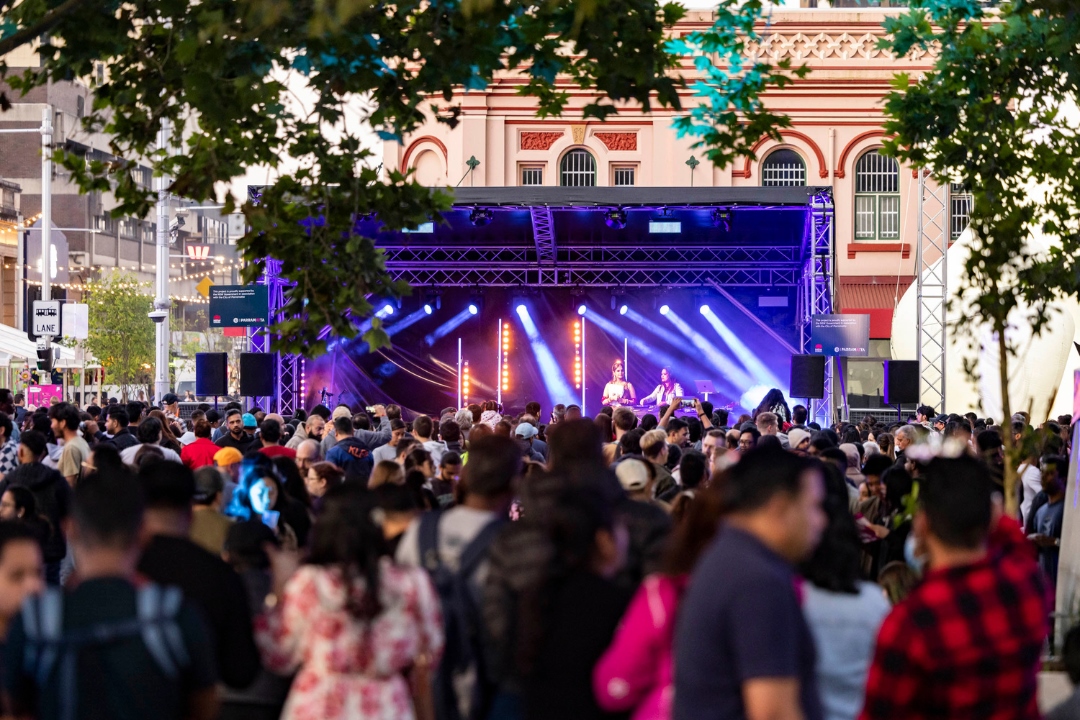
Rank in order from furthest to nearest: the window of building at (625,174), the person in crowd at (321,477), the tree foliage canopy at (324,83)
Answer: the window of building at (625,174) < the person in crowd at (321,477) < the tree foliage canopy at (324,83)

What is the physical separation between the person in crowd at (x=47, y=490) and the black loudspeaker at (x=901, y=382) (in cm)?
1576

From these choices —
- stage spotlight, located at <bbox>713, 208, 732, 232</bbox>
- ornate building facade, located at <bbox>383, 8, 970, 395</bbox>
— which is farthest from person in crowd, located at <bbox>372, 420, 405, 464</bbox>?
ornate building facade, located at <bbox>383, 8, 970, 395</bbox>

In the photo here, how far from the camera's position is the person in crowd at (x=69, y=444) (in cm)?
1016

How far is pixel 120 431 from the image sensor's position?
40.7 ft

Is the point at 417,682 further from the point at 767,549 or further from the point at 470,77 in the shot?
the point at 470,77

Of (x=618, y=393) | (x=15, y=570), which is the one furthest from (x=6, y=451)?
(x=618, y=393)

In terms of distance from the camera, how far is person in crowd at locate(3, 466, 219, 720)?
12.1ft


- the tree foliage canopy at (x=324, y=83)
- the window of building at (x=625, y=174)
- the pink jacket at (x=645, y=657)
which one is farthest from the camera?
the window of building at (x=625, y=174)

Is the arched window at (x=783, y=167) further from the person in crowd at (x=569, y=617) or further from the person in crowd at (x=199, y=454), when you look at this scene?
the person in crowd at (x=569, y=617)

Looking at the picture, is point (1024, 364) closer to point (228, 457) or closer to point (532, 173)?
point (532, 173)

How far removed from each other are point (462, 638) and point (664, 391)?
21.8 m

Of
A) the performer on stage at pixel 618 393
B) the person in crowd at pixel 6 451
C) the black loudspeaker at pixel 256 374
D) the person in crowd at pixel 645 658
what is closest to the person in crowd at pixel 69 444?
the person in crowd at pixel 6 451

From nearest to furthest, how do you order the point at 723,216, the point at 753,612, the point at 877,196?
the point at 753,612, the point at 723,216, the point at 877,196

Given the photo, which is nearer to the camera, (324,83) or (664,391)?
(324,83)
